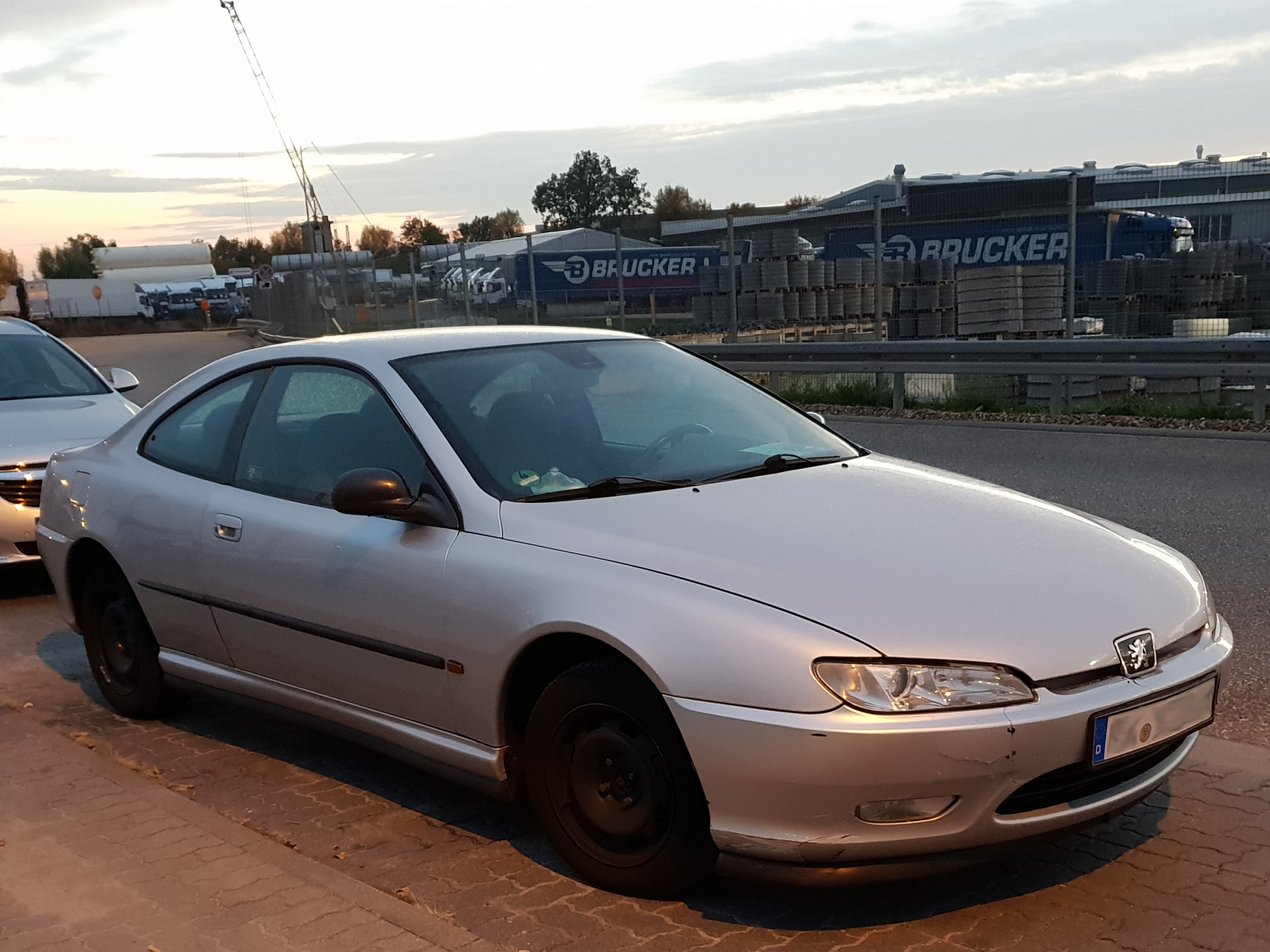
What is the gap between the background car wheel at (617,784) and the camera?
3195 mm

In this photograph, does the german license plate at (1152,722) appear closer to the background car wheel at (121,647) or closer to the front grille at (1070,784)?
the front grille at (1070,784)

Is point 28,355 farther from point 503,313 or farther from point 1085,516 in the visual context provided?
point 503,313

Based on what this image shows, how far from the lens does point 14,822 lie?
4.04 metres

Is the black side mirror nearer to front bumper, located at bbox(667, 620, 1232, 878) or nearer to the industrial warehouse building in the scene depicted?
front bumper, located at bbox(667, 620, 1232, 878)

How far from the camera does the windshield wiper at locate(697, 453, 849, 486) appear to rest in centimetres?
406

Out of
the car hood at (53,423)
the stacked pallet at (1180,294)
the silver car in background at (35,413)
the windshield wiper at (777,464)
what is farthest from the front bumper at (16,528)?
the stacked pallet at (1180,294)

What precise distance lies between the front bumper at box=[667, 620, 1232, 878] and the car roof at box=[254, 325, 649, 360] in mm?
1794

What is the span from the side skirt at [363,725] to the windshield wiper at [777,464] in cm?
105

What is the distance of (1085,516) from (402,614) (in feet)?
6.81

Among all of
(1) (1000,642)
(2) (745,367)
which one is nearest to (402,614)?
(1) (1000,642)

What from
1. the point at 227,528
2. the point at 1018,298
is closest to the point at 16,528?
the point at 227,528

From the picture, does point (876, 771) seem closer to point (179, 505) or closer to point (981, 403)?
point (179, 505)

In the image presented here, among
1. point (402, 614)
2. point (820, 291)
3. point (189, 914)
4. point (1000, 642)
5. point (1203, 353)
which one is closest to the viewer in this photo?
point (1000, 642)

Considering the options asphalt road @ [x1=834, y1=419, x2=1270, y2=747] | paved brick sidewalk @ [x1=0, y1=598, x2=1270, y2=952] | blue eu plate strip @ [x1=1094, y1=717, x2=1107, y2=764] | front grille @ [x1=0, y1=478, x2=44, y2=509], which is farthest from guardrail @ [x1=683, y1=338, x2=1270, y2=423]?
blue eu plate strip @ [x1=1094, y1=717, x2=1107, y2=764]
